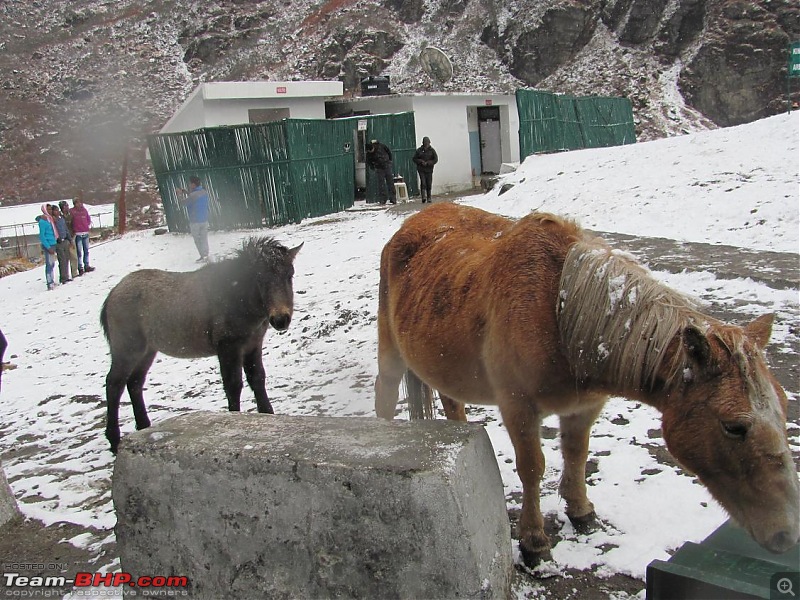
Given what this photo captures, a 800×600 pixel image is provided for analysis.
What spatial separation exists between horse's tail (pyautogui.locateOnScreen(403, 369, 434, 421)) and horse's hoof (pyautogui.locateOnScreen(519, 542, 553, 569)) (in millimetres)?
1323

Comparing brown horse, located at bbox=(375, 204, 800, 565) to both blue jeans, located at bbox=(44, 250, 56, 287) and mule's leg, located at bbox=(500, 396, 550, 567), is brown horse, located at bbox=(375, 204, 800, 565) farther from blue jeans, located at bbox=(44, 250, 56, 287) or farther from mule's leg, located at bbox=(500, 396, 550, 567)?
blue jeans, located at bbox=(44, 250, 56, 287)

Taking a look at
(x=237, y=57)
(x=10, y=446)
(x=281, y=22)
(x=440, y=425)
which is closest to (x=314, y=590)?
(x=440, y=425)

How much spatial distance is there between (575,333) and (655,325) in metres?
0.31

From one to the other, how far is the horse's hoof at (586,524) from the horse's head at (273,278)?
2.60 metres

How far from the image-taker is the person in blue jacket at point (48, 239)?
532 inches

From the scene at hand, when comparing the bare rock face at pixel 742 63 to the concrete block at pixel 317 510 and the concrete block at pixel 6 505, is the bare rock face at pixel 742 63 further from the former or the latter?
the concrete block at pixel 6 505

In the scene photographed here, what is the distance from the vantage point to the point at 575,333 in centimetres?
242

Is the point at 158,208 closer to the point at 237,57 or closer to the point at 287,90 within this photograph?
the point at 287,90

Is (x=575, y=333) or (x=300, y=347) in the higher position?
(x=575, y=333)

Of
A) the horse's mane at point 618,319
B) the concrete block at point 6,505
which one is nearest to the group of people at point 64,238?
the concrete block at point 6,505

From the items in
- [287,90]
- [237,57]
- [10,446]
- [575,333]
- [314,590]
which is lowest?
[10,446]

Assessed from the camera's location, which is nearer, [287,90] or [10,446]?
[10,446]

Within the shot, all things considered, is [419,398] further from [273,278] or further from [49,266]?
[49,266]

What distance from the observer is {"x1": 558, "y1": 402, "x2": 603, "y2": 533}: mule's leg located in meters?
2.97
